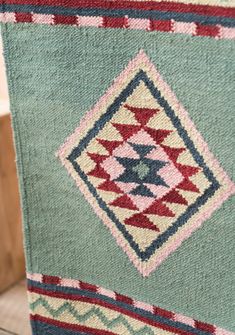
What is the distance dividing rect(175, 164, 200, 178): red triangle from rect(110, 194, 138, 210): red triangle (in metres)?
0.15

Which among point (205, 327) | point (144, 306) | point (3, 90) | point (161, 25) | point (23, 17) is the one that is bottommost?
point (205, 327)

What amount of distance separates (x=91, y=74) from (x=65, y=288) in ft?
1.84

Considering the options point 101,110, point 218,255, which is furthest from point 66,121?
point 218,255

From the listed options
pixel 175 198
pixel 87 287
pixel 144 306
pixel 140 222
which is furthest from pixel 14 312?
pixel 175 198

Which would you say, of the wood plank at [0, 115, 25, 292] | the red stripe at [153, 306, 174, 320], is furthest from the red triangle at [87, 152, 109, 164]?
the wood plank at [0, 115, 25, 292]

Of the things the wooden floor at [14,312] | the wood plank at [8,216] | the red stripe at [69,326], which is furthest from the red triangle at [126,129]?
the wooden floor at [14,312]

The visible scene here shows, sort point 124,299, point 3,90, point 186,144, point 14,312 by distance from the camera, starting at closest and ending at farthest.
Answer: point 186,144 → point 124,299 → point 14,312 → point 3,90

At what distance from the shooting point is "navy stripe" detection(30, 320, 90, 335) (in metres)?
1.34

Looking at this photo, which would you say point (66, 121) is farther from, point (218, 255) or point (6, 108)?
point (6, 108)

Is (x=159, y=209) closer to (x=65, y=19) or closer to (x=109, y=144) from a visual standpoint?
(x=109, y=144)

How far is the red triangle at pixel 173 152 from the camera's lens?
101cm

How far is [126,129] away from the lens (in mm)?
1056

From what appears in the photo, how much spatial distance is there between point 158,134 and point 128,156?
90 mm

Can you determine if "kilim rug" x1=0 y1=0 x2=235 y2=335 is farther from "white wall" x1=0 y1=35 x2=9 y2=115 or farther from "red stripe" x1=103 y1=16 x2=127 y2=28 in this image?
"white wall" x1=0 y1=35 x2=9 y2=115
